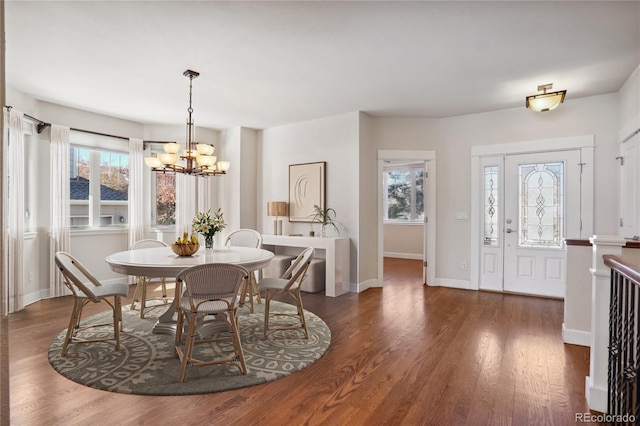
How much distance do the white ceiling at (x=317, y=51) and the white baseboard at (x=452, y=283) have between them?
2.68 meters

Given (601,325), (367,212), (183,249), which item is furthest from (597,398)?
(367,212)

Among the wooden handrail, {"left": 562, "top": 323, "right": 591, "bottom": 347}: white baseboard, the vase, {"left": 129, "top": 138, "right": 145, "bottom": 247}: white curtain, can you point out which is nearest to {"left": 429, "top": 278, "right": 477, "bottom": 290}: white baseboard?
{"left": 562, "top": 323, "right": 591, "bottom": 347}: white baseboard

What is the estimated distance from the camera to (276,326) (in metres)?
3.59

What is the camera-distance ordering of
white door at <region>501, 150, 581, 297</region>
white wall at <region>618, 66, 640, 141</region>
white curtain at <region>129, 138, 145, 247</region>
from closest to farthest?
white wall at <region>618, 66, 640, 141</region> < white door at <region>501, 150, 581, 297</region> < white curtain at <region>129, 138, 145, 247</region>

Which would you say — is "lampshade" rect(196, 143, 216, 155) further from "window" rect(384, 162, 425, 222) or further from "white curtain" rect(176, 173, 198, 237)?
"window" rect(384, 162, 425, 222)

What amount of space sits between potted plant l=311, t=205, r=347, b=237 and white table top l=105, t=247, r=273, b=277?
1946 millimetres

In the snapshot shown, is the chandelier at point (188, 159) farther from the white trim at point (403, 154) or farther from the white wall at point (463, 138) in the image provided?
the white wall at point (463, 138)

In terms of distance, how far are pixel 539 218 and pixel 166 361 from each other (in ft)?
16.4

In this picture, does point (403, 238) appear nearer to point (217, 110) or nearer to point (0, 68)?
point (217, 110)

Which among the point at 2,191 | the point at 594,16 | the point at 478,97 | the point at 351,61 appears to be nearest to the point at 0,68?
the point at 2,191

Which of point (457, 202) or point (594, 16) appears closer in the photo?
point (594, 16)

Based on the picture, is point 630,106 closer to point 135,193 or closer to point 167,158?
point 167,158

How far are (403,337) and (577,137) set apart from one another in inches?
143

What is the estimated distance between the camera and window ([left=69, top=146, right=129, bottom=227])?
526 cm
